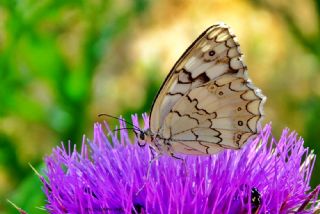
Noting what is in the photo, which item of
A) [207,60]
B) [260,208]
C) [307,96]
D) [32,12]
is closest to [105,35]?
[32,12]

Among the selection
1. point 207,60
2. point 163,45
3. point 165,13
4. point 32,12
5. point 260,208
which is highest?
point 165,13

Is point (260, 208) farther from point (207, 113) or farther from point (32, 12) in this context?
point (32, 12)

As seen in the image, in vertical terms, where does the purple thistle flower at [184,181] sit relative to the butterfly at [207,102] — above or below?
below

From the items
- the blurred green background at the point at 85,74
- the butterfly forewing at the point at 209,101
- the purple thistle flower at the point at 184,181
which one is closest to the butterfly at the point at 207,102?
the butterfly forewing at the point at 209,101

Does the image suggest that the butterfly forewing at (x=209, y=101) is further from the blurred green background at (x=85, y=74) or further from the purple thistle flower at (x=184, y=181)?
the blurred green background at (x=85, y=74)

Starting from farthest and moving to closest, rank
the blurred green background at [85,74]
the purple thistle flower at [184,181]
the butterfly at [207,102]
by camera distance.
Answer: the blurred green background at [85,74] < the butterfly at [207,102] < the purple thistle flower at [184,181]

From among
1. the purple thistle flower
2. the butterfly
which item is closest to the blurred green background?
the purple thistle flower
